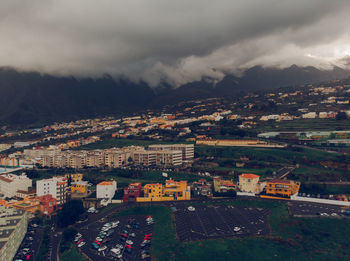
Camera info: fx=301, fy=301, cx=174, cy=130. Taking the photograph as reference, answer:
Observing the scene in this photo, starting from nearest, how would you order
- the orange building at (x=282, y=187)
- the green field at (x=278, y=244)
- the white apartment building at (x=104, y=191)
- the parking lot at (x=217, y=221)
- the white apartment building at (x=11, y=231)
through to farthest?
the white apartment building at (x=11, y=231) < the green field at (x=278, y=244) < the parking lot at (x=217, y=221) < the orange building at (x=282, y=187) < the white apartment building at (x=104, y=191)

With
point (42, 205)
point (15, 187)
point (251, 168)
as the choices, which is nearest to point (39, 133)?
point (15, 187)

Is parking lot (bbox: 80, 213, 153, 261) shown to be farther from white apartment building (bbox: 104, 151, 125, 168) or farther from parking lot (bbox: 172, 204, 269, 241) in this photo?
white apartment building (bbox: 104, 151, 125, 168)

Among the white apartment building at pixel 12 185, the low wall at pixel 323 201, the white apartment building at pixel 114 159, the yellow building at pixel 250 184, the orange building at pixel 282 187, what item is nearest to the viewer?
the low wall at pixel 323 201

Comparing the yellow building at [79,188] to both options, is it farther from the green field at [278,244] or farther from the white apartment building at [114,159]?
the green field at [278,244]

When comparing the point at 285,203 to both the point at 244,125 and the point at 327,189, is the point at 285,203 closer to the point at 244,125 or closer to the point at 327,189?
the point at 327,189

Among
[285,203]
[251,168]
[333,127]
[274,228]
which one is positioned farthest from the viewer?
[333,127]

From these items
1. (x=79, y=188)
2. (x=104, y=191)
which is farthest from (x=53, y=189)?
(x=104, y=191)

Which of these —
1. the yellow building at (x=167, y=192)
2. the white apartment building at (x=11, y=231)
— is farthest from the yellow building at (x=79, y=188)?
the white apartment building at (x=11, y=231)
